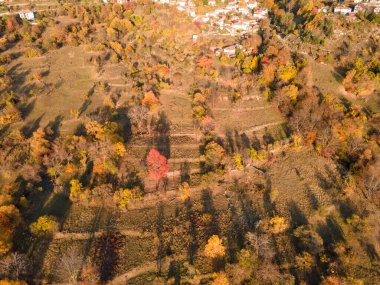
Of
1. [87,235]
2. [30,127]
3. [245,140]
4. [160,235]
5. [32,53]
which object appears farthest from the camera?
[32,53]

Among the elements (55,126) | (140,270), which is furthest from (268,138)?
(55,126)

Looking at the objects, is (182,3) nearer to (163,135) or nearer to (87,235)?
(163,135)

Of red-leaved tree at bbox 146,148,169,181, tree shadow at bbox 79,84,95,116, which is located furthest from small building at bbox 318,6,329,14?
red-leaved tree at bbox 146,148,169,181

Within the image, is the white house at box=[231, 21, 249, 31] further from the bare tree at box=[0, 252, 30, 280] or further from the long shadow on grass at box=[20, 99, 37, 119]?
the bare tree at box=[0, 252, 30, 280]

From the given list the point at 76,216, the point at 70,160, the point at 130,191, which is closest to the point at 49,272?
the point at 76,216

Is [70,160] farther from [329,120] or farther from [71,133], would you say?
[329,120]

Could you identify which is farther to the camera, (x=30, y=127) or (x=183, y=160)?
(x=30, y=127)

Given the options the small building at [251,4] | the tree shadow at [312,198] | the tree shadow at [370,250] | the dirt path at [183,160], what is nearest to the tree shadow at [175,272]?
the dirt path at [183,160]
